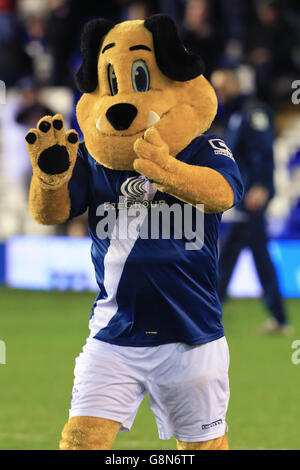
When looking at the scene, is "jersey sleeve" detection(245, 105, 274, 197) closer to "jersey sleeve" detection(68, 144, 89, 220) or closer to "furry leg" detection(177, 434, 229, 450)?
"jersey sleeve" detection(68, 144, 89, 220)

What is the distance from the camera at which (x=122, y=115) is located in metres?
3.43

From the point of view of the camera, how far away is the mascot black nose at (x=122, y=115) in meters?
3.43

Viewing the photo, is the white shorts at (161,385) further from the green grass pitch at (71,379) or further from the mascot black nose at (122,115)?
the green grass pitch at (71,379)

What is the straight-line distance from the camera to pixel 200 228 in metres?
3.50

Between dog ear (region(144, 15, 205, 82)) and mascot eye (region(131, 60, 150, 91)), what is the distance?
58mm

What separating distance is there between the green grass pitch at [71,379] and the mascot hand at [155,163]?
1.86 metres

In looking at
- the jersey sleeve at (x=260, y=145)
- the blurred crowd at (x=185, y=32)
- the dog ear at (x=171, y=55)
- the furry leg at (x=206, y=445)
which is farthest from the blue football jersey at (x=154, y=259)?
the blurred crowd at (x=185, y=32)

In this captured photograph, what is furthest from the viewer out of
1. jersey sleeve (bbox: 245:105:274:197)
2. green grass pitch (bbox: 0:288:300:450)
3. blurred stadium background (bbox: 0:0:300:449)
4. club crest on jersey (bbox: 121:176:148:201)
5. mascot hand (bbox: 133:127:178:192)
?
jersey sleeve (bbox: 245:105:274:197)

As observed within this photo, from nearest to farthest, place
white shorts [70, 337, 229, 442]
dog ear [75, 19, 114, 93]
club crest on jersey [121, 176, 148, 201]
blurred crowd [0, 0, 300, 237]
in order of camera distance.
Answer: white shorts [70, 337, 229, 442] < club crest on jersey [121, 176, 148, 201] < dog ear [75, 19, 114, 93] < blurred crowd [0, 0, 300, 237]

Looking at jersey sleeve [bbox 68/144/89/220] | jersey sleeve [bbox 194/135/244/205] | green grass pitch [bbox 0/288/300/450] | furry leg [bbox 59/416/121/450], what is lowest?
green grass pitch [bbox 0/288/300/450]

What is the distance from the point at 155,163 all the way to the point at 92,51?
0.63 metres

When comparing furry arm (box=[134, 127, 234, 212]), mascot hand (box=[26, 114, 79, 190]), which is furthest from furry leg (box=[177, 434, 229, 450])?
mascot hand (box=[26, 114, 79, 190])

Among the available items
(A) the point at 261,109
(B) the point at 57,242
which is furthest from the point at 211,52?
(A) the point at 261,109

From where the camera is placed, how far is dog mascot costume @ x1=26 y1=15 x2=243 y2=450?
334cm
